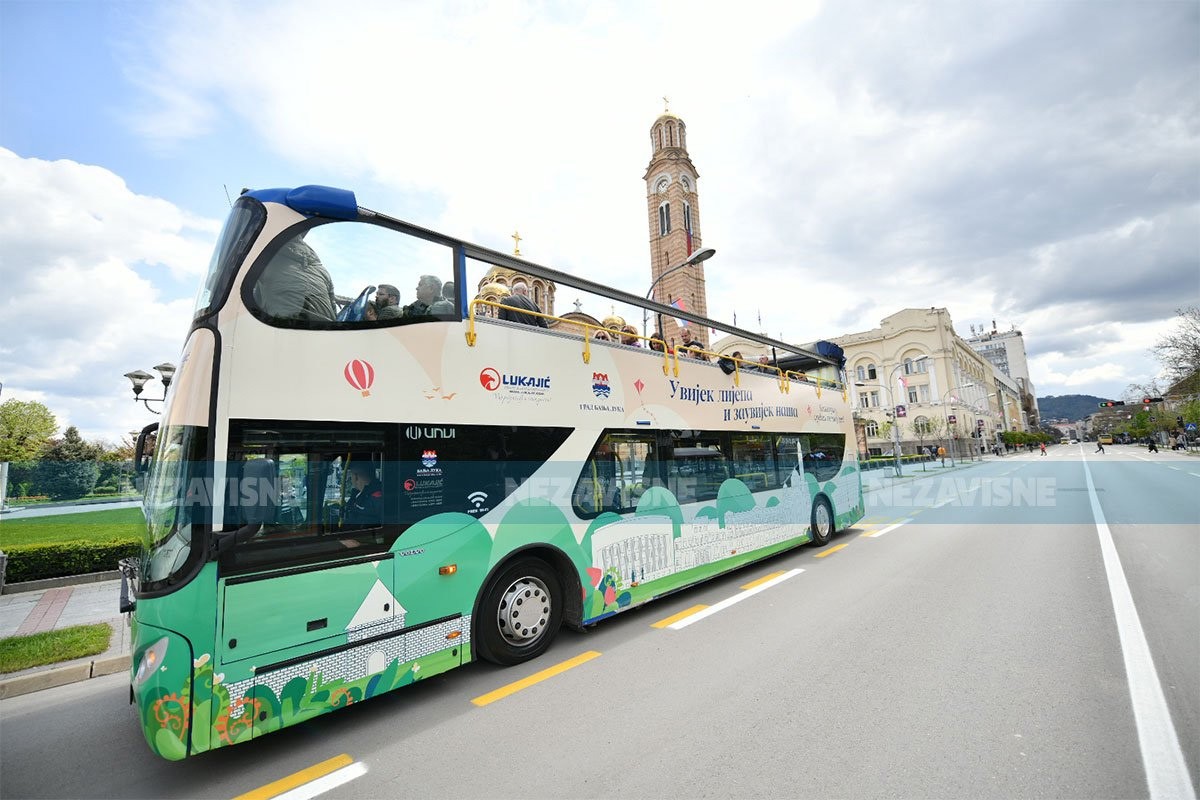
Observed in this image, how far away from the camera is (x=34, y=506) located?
20812mm

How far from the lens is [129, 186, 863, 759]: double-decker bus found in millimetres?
3090

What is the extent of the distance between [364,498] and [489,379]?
1433 mm

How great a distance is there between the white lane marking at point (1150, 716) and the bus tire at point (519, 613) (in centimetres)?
403

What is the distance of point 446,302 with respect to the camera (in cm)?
451

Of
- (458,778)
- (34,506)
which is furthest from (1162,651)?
(34,506)

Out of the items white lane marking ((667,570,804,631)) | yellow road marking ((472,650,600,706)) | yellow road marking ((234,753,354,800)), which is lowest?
white lane marking ((667,570,804,631))

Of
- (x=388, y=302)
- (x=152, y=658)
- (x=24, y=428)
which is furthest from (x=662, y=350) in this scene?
(x=24, y=428)

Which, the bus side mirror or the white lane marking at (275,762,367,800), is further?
the bus side mirror

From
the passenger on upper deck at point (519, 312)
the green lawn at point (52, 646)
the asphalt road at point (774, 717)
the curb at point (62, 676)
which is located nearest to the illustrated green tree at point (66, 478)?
the green lawn at point (52, 646)

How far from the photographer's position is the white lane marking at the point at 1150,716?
8.86ft

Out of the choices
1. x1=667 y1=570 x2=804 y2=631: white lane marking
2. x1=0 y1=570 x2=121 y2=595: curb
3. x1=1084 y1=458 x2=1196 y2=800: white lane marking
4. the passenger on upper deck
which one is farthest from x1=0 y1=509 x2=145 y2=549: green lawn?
x1=1084 y1=458 x2=1196 y2=800: white lane marking

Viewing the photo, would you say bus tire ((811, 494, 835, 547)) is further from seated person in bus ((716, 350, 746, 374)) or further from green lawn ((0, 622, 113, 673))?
green lawn ((0, 622, 113, 673))

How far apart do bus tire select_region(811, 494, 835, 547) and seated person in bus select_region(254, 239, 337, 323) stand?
28.8 ft

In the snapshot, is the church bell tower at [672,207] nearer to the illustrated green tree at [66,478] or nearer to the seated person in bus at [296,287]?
the illustrated green tree at [66,478]
